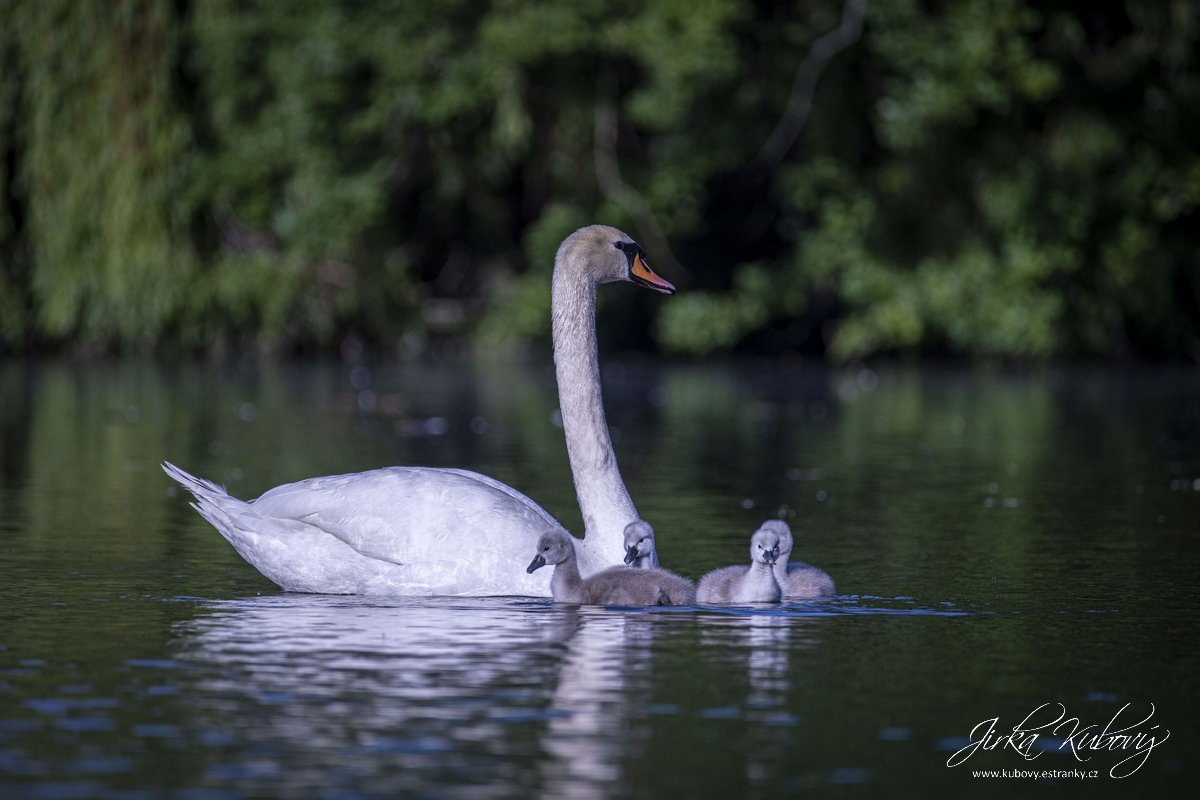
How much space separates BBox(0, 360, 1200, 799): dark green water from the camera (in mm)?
5352

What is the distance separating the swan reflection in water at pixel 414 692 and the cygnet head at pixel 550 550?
183 millimetres

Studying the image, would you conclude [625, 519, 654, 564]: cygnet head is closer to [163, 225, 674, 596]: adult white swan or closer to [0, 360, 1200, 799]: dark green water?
[163, 225, 674, 596]: adult white swan

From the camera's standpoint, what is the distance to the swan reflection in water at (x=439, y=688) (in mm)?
5270

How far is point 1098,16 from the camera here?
3438cm

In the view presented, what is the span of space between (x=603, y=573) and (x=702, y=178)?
85.5ft

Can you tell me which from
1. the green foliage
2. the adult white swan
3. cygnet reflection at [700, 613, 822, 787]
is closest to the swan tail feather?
the adult white swan

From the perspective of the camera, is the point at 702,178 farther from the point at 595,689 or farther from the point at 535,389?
the point at 595,689

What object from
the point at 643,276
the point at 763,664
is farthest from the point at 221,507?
the point at 763,664

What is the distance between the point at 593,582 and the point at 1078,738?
9.16 ft

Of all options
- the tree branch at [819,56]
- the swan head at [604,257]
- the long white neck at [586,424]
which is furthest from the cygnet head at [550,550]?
the tree branch at [819,56]

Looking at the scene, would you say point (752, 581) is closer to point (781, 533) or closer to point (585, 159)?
point (781, 533)

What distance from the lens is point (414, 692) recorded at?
20.5 feet

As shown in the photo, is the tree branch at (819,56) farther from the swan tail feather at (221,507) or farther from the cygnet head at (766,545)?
the cygnet head at (766,545)

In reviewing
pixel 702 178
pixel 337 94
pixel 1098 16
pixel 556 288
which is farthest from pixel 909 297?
pixel 556 288
